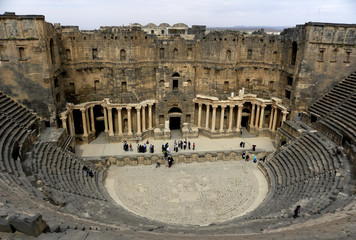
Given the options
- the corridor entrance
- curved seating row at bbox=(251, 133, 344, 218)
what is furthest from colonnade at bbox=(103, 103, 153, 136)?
curved seating row at bbox=(251, 133, 344, 218)

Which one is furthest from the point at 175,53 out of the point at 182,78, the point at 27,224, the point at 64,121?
the point at 27,224

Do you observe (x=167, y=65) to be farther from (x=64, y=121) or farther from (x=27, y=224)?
(x=27, y=224)

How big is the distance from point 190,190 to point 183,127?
437 inches

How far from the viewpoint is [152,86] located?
3033 centimetres

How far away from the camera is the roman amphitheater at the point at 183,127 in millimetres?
15359

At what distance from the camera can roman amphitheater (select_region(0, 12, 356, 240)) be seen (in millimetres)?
15359

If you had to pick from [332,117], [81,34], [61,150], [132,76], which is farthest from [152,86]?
[332,117]

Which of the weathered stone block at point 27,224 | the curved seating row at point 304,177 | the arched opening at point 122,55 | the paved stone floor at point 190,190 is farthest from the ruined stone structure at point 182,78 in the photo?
the weathered stone block at point 27,224

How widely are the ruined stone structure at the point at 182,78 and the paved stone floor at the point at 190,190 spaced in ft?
21.5

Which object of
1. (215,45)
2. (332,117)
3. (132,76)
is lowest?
(332,117)

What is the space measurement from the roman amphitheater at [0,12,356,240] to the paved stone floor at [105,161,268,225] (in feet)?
0.43

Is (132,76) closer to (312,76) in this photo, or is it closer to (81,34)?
(81,34)

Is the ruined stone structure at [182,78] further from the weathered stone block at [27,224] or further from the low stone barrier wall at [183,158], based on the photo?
the weathered stone block at [27,224]

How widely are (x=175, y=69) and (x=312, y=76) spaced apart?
13981 mm
